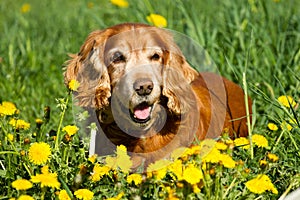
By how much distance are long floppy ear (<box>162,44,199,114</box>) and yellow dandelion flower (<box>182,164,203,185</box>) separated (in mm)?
998

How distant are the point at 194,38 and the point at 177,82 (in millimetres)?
1205

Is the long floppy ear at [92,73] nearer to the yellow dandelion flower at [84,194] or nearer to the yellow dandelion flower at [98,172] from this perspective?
the yellow dandelion flower at [98,172]

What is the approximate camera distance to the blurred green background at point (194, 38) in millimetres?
4004

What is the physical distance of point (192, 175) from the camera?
86.2 inches

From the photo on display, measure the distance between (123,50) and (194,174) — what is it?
114 cm

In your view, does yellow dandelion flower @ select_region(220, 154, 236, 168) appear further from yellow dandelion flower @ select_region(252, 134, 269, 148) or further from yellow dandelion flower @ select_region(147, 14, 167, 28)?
yellow dandelion flower @ select_region(147, 14, 167, 28)

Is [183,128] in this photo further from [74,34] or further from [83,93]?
[74,34]

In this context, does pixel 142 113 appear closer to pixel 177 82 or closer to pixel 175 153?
pixel 177 82

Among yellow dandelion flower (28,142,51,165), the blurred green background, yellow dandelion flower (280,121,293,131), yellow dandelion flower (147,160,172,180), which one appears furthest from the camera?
the blurred green background

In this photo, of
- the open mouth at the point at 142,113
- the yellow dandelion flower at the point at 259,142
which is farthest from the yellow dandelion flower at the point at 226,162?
the open mouth at the point at 142,113

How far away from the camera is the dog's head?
3064 mm

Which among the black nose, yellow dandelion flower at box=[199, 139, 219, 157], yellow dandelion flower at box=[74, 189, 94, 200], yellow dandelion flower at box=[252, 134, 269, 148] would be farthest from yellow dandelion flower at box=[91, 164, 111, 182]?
yellow dandelion flower at box=[252, 134, 269, 148]

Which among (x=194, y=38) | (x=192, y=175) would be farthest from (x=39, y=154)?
(x=194, y=38)

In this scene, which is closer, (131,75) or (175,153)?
(175,153)
